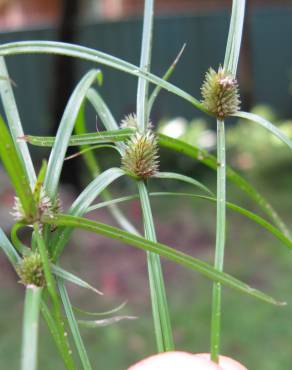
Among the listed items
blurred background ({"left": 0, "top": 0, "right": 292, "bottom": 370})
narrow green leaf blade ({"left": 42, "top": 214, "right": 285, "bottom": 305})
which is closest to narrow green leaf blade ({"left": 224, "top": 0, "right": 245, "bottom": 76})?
narrow green leaf blade ({"left": 42, "top": 214, "right": 285, "bottom": 305})

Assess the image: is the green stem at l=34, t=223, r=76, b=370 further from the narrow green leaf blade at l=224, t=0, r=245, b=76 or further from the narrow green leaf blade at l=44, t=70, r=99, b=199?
the narrow green leaf blade at l=224, t=0, r=245, b=76

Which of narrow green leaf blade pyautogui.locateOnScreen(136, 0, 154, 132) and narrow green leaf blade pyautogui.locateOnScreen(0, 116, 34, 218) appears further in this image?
narrow green leaf blade pyautogui.locateOnScreen(136, 0, 154, 132)

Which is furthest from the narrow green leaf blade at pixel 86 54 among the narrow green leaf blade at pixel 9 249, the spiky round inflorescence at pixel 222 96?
the narrow green leaf blade at pixel 9 249

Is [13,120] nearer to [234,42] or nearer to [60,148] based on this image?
[60,148]

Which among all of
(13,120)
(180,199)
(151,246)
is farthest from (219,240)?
(180,199)

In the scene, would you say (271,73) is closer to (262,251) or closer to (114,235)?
(262,251)

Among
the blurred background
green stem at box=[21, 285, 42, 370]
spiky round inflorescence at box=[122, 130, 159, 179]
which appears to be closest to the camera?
green stem at box=[21, 285, 42, 370]
